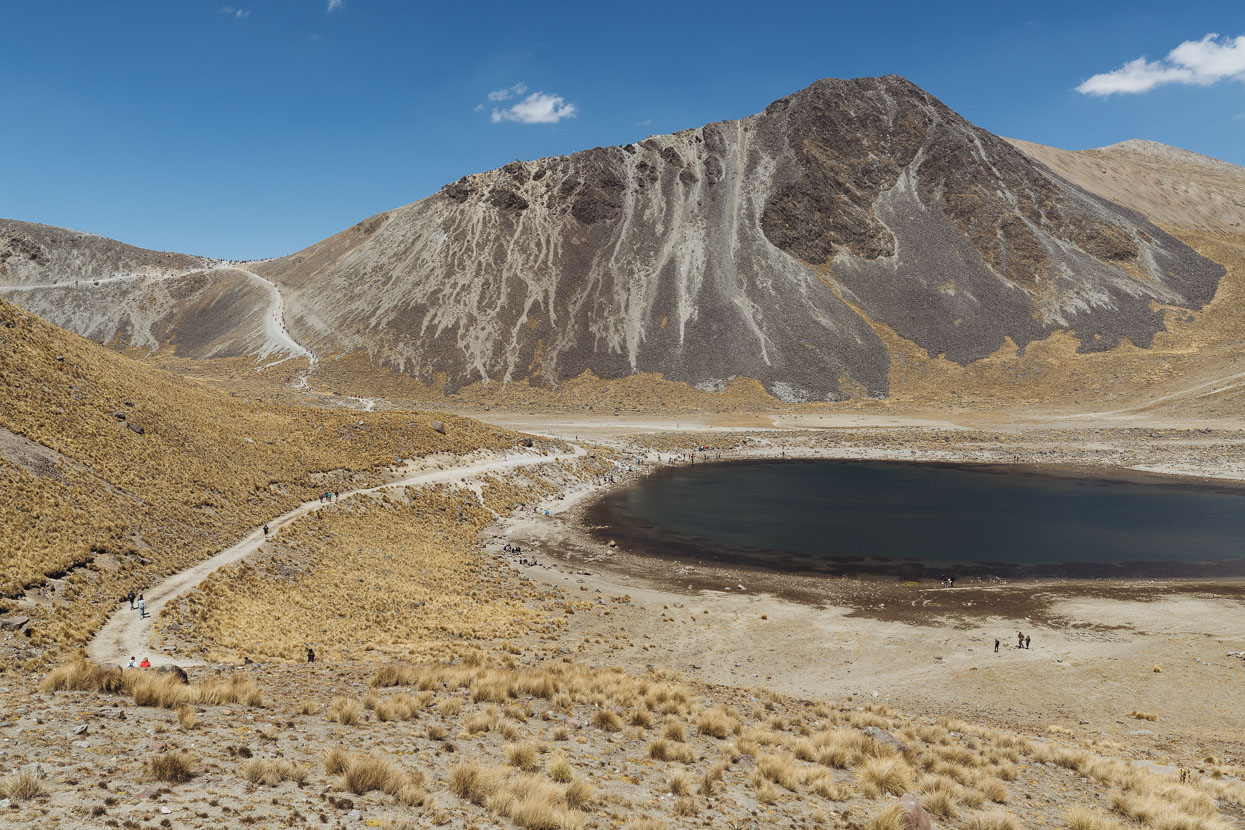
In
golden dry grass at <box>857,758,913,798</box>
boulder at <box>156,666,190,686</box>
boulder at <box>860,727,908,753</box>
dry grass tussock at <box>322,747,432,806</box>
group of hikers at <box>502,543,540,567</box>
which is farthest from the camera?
group of hikers at <box>502,543,540,567</box>

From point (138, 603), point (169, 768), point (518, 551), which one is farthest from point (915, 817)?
point (518, 551)

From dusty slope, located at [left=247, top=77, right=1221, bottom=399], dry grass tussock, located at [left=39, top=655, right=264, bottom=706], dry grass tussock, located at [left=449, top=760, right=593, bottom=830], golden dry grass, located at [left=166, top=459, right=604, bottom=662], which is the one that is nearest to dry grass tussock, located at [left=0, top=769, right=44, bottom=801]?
dry grass tussock, located at [left=39, top=655, right=264, bottom=706]

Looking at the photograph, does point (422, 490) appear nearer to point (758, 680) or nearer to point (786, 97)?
point (758, 680)

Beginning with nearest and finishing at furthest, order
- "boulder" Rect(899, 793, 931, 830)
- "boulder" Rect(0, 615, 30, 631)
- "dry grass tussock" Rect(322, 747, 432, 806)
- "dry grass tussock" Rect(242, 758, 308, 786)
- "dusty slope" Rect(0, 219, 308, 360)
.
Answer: "dry grass tussock" Rect(242, 758, 308, 786)
"dry grass tussock" Rect(322, 747, 432, 806)
"boulder" Rect(899, 793, 931, 830)
"boulder" Rect(0, 615, 30, 631)
"dusty slope" Rect(0, 219, 308, 360)

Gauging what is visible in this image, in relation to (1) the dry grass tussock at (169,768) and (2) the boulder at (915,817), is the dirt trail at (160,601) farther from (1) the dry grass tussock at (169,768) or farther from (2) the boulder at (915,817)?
(2) the boulder at (915,817)

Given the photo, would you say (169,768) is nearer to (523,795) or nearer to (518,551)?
(523,795)

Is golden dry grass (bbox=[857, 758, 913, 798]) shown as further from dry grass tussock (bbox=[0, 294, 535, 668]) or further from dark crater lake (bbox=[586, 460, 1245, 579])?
dark crater lake (bbox=[586, 460, 1245, 579])

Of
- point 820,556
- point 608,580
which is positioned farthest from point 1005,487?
point 608,580
